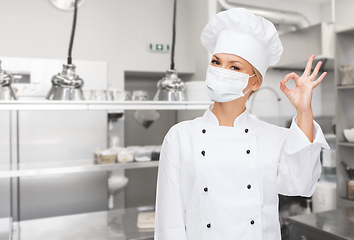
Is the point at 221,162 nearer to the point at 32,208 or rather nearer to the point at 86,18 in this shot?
the point at 32,208

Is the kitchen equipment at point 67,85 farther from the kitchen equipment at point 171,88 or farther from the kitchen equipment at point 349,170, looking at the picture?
the kitchen equipment at point 349,170

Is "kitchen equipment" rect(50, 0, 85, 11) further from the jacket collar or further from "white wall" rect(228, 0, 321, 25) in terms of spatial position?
the jacket collar

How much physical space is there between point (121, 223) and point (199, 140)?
1181mm

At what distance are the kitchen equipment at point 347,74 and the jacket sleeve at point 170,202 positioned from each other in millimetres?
2351

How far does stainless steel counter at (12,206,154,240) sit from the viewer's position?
6.13 feet

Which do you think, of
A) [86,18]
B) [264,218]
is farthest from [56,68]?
[264,218]

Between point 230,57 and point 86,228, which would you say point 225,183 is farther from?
point 86,228

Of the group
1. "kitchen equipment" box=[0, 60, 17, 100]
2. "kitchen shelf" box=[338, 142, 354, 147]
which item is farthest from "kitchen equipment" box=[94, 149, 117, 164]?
"kitchen shelf" box=[338, 142, 354, 147]

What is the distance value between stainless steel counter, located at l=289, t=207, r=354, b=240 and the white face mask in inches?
42.2

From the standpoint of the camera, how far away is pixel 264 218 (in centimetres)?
114

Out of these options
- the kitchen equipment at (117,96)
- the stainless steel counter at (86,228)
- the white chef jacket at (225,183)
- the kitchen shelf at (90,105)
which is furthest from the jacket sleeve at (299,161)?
the kitchen equipment at (117,96)

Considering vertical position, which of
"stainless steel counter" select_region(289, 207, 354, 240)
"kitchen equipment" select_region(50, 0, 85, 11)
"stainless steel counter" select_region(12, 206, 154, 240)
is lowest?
"stainless steel counter" select_region(12, 206, 154, 240)

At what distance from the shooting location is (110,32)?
10.4 feet

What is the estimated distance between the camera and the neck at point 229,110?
1.19m
